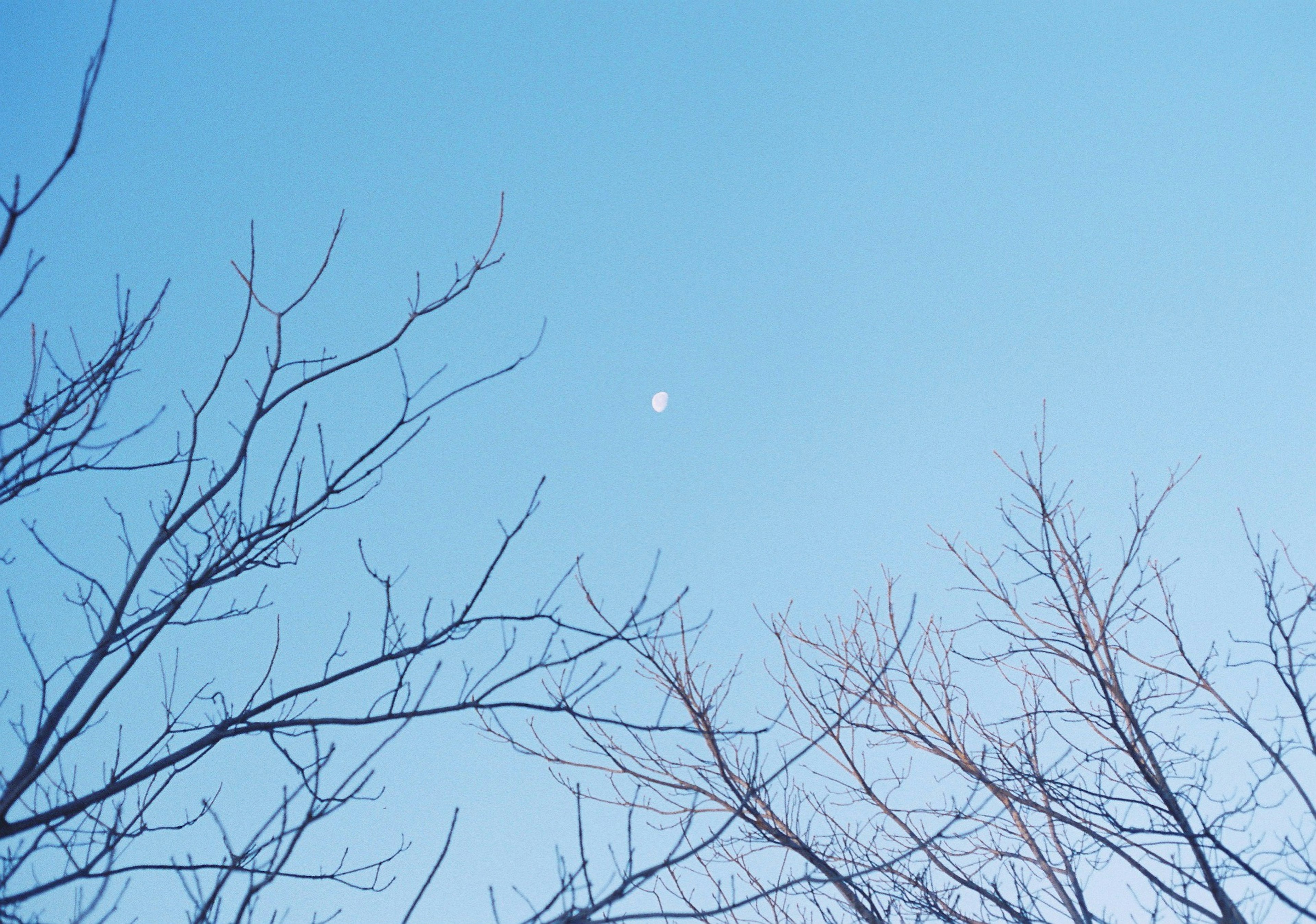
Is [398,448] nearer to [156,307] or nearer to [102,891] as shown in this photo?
[156,307]

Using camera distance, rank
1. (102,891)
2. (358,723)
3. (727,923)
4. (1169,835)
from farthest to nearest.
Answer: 1. (1169,835)
2. (727,923)
3. (358,723)
4. (102,891)

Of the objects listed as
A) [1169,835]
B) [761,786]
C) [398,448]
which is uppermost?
[398,448]

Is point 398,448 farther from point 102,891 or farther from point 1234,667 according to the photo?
point 1234,667

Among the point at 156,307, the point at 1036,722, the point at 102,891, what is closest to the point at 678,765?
the point at 1036,722

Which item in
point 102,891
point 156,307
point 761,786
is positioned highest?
point 156,307

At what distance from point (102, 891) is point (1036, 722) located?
4847 mm

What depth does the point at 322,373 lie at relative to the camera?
8.42ft

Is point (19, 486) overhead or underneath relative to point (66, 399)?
underneath

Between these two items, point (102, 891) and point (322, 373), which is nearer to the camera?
point (102, 891)

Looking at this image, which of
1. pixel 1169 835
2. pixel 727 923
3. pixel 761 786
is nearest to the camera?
pixel 761 786

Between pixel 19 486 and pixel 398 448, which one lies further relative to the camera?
pixel 398 448

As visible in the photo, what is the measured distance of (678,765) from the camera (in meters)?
5.04

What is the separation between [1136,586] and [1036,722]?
0.98m

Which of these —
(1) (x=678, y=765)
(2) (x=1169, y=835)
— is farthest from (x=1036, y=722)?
(1) (x=678, y=765)
